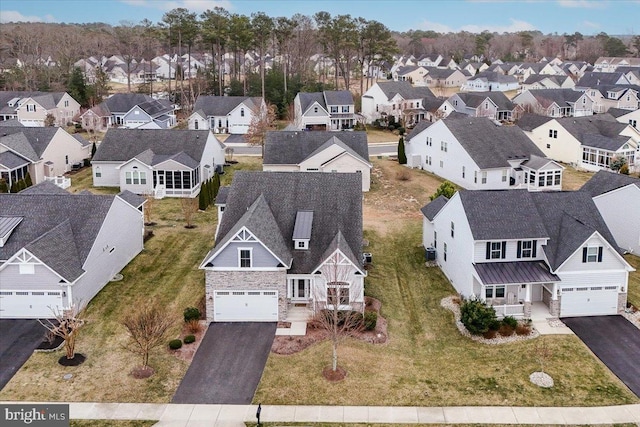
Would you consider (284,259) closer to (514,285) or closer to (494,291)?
(494,291)

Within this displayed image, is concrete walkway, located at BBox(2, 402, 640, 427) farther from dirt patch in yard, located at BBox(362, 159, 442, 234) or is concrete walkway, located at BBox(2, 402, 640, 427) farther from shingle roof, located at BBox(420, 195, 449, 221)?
dirt patch in yard, located at BBox(362, 159, 442, 234)

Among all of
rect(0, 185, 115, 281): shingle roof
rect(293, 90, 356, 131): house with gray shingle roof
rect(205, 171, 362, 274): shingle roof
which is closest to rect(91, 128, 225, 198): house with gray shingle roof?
rect(0, 185, 115, 281): shingle roof

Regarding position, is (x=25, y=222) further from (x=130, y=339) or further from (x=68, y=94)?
(x=68, y=94)

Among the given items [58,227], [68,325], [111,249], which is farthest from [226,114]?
[68,325]

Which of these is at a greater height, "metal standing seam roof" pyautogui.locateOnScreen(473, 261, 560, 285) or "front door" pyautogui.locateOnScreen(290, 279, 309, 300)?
"metal standing seam roof" pyautogui.locateOnScreen(473, 261, 560, 285)

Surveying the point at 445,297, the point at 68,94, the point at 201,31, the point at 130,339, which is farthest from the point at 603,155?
the point at 68,94

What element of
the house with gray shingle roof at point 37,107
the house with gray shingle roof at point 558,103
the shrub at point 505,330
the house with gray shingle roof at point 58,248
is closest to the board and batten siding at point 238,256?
the house with gray shingle roof at point 58,248

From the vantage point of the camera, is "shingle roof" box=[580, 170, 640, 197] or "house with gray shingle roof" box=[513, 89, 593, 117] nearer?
"shingle roof" box=[580, 170, 640, 197]
